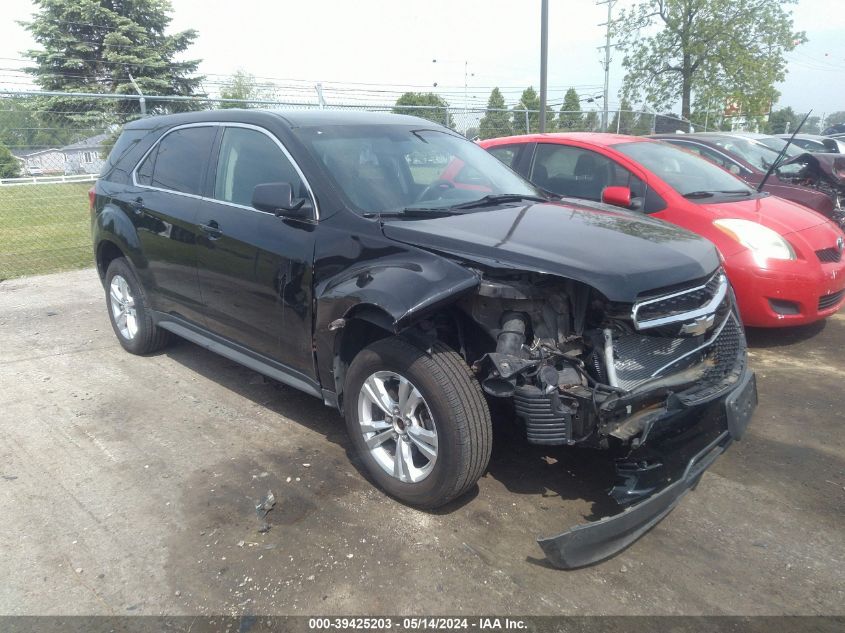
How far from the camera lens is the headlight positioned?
195 inches

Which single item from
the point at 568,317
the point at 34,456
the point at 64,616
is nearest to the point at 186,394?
the point at 34,456

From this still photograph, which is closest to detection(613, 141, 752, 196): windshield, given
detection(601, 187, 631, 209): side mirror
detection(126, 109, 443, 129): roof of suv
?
detection(601, 187, 631, 209): side mirror

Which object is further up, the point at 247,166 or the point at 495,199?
the point at 247,166

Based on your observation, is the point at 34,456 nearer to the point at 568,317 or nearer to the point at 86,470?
the point at 86,470

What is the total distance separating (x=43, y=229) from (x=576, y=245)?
39.4 feet

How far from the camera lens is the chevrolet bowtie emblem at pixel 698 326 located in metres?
2.98

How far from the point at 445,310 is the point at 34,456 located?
261 cm

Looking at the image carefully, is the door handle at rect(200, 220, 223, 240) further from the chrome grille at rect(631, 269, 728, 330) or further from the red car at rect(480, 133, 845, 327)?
the red car at rect(480, 133, 845, 327)

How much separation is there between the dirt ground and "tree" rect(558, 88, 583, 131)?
17.3m

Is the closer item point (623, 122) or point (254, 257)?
point (254, 257)

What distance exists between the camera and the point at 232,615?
8.15ft

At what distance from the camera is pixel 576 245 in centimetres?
298

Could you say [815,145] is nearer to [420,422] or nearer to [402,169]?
[402,169]

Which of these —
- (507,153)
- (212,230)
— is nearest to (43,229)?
(507,153)
